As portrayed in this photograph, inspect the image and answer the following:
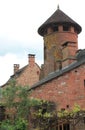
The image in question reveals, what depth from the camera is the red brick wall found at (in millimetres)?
31703

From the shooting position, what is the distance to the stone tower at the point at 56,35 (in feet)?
154

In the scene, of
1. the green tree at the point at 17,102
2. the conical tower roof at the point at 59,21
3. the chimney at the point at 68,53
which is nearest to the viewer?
the green tree at the point at 17,102

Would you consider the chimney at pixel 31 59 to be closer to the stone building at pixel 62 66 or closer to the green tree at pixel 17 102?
the stone building at pixel 62 66

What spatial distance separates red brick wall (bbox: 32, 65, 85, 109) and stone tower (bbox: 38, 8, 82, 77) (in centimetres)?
1321

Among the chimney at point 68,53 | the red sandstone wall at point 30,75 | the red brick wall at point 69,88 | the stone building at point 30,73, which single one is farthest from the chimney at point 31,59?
the red brick wall at point 69,88

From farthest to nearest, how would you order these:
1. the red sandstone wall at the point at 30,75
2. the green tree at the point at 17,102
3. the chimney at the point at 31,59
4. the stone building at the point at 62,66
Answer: the chimney at the point at 31,59 < the red sandstone wall at the point at 30,75 < the stone building at the point at 62,66 < the green tree at the point at 17,102

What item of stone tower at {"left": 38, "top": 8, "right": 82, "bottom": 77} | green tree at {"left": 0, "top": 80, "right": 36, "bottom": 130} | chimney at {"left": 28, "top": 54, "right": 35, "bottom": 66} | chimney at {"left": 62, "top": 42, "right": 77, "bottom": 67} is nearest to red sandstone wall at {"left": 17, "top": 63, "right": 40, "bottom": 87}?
chimney at {"left": 28, "top": 54, "right": 35, "bottom": 66}

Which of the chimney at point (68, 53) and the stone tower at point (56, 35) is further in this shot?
the stone tower at point (56, 35)


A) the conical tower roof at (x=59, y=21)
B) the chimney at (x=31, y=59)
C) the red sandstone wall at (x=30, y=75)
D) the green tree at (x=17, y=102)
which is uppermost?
the conical tower roof at (x=59, y=21)

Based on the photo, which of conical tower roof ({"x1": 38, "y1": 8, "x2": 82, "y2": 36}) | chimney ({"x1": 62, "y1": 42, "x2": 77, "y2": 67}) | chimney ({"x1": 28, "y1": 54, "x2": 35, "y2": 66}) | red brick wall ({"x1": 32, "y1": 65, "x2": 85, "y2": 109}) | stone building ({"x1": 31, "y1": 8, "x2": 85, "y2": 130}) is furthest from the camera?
chimney ({"x1": 28, "y1": 54, "x2": 35, "y2": 66})

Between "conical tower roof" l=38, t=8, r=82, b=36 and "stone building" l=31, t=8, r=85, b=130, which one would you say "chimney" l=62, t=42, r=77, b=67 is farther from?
"conical tower roof" l=38, t=8, r=82, b=36

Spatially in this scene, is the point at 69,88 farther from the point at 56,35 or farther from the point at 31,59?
the point at 31,59

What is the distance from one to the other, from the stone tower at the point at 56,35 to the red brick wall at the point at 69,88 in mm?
13212

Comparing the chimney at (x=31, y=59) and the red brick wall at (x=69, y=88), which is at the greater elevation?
the chimney at (x=31, y=59)
